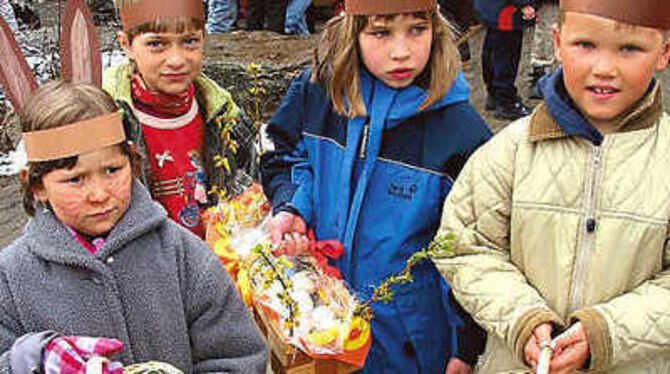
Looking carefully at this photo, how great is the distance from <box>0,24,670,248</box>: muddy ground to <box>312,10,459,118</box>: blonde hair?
289cm

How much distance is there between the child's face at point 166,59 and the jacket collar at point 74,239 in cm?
80

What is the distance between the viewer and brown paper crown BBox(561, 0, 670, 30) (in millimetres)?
1705

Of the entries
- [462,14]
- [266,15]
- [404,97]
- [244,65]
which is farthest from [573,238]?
[266,15]

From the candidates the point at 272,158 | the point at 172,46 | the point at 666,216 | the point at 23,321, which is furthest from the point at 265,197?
the point at 666,216

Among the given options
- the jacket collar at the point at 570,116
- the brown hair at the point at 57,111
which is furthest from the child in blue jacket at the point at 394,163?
the brown hair at the point at 57,111

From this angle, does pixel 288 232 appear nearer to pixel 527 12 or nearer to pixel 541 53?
pixel 527 12

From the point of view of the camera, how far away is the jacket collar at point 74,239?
1.69m

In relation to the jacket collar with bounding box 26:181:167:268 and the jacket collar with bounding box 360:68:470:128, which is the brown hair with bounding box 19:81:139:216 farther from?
the jacket collar with bounding box 360:68:470:128

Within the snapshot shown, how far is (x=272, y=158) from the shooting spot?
103 inches

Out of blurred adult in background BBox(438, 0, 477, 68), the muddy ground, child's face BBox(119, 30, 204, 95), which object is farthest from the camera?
blurred adult in background BBox(438, 0, 477, 68)

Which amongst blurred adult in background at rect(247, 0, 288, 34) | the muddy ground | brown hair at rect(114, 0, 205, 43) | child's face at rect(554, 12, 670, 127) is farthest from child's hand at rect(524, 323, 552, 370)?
blurred adult in background at rect(247, 0, 288, 34)

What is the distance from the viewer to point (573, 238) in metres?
1.82

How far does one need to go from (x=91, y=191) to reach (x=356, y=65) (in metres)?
0.95

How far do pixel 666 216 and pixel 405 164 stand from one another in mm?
758
